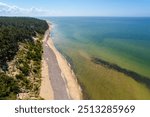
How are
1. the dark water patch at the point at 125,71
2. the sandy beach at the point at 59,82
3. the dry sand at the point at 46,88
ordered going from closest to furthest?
the dry sand at the point at 46,88 < the sandy beach at the point at 59,82 < the dark water patch at the point at 125,71

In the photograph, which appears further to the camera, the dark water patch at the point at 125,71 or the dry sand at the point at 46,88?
the dark water patch at the point at 125,71

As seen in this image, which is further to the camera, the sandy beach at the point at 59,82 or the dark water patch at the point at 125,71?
the dark water patch at the point at 125,71

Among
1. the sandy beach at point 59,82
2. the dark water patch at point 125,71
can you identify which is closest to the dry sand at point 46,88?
the sandy beach at point 59,82

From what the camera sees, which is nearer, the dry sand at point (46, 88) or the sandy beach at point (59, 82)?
the dry sand at point (46, 88)

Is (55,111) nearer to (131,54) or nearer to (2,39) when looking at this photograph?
(2,39)

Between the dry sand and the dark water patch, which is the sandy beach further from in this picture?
the dark water patch

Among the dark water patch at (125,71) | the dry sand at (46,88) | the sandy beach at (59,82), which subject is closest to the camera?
the dry sand at (46,88)

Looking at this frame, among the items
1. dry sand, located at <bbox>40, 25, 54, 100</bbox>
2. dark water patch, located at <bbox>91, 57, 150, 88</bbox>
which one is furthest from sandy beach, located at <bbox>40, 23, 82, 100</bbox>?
dark water patch, located at <bbox>91, 57, 150, 88</bbox>

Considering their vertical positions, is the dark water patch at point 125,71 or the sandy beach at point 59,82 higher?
the sandy beach at point 59,82

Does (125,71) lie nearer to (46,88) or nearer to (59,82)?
(59,82)

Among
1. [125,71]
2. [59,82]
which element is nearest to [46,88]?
[59,82]

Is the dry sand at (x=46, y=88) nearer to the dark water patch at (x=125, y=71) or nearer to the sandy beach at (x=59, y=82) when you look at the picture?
the sandy beach at (x=59, y=82)
